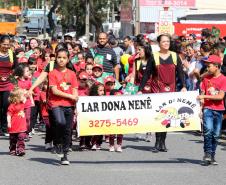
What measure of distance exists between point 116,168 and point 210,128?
150cm

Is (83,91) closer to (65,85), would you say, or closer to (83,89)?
(83,89)

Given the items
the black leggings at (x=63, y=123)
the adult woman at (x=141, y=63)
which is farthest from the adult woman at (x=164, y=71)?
the black leggings at (x=63, y=123)

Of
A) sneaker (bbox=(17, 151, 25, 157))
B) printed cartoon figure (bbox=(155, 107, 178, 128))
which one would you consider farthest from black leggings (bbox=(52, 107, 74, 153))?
printed cartoon figure (bbox=(155, 107, 178, 128))

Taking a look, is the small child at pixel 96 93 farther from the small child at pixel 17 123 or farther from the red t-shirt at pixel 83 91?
the small child at pixel 17 123

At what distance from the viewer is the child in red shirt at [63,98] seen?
11.6 m

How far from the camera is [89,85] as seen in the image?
1403 cm

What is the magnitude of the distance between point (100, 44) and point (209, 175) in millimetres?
5819

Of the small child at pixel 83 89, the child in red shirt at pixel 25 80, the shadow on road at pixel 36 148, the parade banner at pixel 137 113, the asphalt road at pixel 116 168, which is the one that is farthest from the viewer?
the child in red shirt at pixel 25 80

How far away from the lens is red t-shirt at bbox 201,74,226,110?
11758mm

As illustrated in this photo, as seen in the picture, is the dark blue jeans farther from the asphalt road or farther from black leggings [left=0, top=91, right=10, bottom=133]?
black leggings [left=0, top=91, right=10, bottom=133]

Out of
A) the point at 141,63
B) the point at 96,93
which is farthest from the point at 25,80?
the point at 96,93

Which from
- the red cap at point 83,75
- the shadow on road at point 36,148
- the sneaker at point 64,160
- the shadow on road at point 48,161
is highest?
the red cap at point 83,75

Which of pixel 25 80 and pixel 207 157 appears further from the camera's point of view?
pixel 25 80

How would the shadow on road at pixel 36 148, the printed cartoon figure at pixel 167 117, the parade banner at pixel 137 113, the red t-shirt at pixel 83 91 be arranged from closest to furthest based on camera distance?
the parade banner at pixel 137 113, the printed cartoon figure at pixel 167 117, the shadow on road at pixel 36 148, the red t-shirt at pixel 83 91
